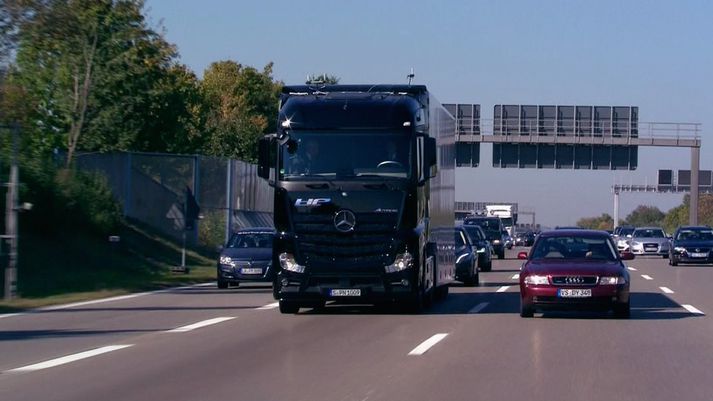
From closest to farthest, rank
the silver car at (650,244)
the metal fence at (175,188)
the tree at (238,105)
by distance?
the metal fence at (175,188) < the silver car at (650,244) < the tree at (238,105)

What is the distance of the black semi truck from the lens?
20156 millimetres

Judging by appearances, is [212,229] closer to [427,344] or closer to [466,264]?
[466,264]

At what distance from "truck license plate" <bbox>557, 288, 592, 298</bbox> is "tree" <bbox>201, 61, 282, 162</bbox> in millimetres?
49105

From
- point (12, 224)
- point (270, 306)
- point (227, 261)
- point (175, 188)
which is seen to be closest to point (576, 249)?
point (270, 306)

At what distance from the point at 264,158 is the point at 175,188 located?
26.1 m

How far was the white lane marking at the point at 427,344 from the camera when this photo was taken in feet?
50.2

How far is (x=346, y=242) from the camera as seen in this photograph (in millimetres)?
20312

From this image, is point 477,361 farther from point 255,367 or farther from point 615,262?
point 615,262

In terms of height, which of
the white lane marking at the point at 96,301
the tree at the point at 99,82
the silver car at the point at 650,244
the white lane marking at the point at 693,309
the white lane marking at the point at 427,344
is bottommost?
Answer: the white lane marking at the point at 96,301

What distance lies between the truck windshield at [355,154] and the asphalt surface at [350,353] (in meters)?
2.59

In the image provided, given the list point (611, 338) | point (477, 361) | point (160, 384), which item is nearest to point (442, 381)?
point (477, 361)

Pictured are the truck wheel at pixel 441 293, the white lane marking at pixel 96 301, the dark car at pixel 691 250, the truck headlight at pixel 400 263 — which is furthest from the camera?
the dark car at pixel 691 250

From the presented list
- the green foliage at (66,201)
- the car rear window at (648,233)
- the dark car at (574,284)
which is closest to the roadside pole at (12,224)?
the green foliage at (66,201)

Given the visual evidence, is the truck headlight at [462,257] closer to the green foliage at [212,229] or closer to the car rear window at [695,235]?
the green foliage at [212,229]
